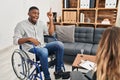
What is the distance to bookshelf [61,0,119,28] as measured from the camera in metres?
3.87

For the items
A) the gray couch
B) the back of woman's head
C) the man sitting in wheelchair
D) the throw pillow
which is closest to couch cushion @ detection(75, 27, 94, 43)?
the gray couch

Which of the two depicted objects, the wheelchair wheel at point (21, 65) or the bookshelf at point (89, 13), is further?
the bookshelf at point (89, 13)

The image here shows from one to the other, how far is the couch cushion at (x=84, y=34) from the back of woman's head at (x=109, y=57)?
94.0 inches

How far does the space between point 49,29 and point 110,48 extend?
182 centimetres

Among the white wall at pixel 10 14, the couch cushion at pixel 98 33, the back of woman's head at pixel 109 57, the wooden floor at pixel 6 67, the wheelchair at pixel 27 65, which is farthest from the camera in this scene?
the white wall at pixel 10 14

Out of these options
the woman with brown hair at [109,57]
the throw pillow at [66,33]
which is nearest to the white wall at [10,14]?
the throw pillow at [66,33]

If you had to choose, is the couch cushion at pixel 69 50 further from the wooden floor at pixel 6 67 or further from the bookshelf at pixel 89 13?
the bookshelf at pixel 89 13

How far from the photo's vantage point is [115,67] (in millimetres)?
1016

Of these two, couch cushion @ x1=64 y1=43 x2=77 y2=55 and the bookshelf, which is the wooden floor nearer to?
couch cushion @ x1=64 y1=43 x2=77 y2=55

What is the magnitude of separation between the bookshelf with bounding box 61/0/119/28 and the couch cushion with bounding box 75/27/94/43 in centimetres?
57

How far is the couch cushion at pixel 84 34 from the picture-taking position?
346 centimetres

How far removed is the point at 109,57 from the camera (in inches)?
40.8

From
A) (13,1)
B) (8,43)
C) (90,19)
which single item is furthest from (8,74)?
(90,19)

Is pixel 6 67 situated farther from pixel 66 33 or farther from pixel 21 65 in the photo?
pixel 66 33
